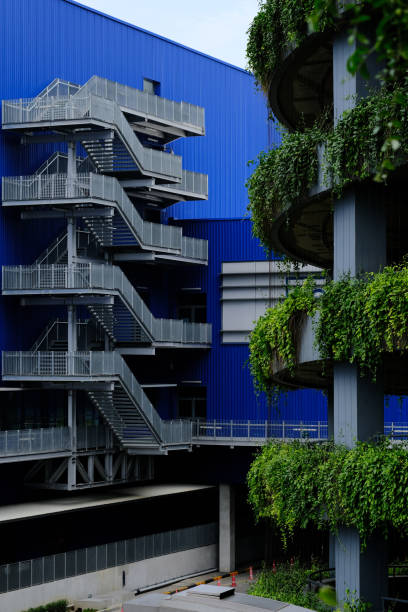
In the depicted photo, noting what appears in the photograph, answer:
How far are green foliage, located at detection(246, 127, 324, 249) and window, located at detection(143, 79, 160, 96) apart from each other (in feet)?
87.8

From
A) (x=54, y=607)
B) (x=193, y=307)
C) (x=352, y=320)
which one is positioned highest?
(x=193, y=307)

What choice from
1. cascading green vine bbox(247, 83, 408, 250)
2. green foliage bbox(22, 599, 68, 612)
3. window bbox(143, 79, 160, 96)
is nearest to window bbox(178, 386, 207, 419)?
green foliage bbox(22, 599, 68, 612)

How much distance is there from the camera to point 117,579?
138 feet

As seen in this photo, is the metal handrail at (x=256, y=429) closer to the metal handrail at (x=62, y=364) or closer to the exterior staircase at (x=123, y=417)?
the exterior staircase at (x=123, y=417)

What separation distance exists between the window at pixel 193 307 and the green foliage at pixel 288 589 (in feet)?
72.6

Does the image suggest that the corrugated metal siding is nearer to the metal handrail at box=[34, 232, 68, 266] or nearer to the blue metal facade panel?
the blue metal facade panel

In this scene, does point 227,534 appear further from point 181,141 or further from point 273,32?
point 273,32

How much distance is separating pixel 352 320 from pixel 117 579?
79.7 ft

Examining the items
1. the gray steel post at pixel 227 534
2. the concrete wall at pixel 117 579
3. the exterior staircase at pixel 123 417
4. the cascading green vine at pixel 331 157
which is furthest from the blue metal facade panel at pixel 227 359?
the cascading green vine at pixel 331 157

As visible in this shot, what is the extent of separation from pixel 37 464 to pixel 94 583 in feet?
17.9

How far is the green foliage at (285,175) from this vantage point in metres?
23.2

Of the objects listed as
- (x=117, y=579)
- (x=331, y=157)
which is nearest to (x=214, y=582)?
(x=117, y=579)

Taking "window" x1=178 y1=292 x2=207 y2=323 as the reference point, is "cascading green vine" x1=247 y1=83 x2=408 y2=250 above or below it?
above

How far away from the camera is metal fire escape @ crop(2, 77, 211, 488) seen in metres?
41.3
